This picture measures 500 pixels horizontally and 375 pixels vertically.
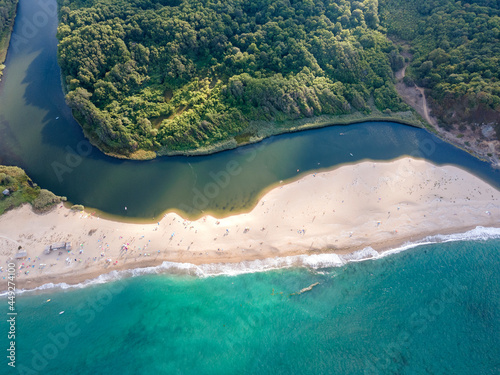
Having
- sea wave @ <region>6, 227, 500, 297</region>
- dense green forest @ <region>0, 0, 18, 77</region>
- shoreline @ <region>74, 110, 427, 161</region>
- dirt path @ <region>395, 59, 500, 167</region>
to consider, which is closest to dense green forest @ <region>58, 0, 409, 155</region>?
shoreline @ <region>74, 110, 427, 161</region>

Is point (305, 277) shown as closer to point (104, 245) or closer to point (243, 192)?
point (243, 192)

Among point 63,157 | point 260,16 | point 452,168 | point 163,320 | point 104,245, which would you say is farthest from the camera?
point 260,16

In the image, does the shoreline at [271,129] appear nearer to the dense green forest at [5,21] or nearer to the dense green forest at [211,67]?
the dense green forest at [211,67]

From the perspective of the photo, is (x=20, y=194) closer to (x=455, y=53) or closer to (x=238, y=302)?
(x=238, y=302)

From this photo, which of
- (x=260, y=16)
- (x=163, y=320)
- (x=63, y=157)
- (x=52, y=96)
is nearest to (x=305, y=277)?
(x=163, y=320)

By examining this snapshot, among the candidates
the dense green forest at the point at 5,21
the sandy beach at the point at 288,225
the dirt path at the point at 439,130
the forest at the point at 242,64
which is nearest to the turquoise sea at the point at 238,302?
the sandy beach at the point at 288,225
